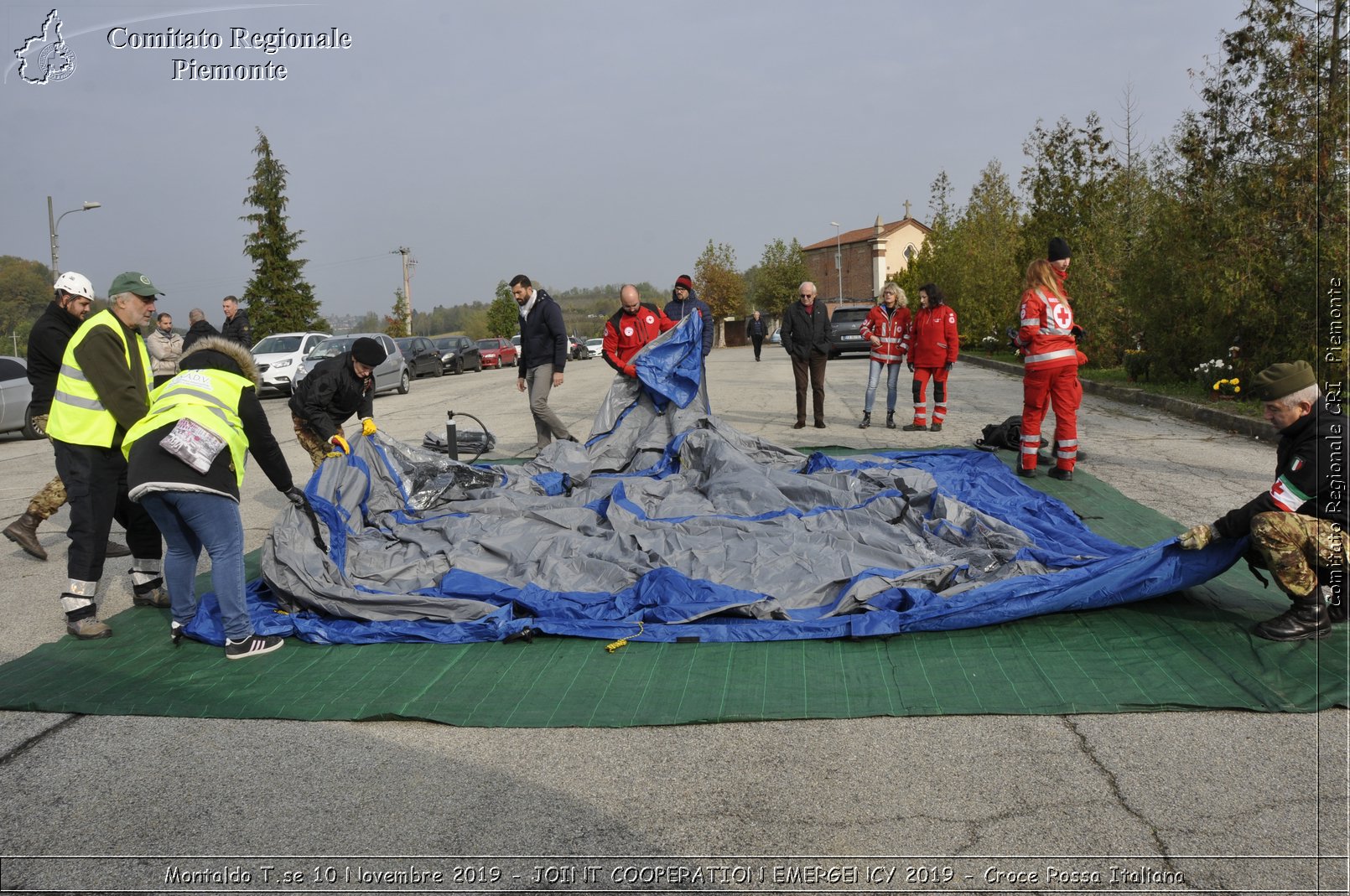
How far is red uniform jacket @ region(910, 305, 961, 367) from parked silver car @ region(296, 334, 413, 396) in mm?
13453

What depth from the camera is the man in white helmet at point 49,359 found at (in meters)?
6.40

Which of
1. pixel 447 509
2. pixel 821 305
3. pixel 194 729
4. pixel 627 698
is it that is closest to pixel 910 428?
pixel 821 305

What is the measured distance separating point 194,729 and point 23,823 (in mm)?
783

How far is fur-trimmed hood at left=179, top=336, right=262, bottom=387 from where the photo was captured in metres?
4.84

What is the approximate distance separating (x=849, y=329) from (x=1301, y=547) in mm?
24551

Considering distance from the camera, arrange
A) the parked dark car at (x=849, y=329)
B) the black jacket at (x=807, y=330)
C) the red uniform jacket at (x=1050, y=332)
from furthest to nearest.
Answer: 1. the parked dark car at (x=849, y=329)
2. the black jacket at (x=807, y=330)
3. the red uniform jacket at (x=1050, y=332)

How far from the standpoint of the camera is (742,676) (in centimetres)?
448

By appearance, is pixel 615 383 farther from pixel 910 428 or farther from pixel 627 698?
pixel 627 698

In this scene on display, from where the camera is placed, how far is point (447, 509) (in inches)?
273

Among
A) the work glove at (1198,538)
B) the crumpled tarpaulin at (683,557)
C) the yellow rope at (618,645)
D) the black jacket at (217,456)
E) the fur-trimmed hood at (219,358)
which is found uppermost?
the fur-trimmed hood at (219,358)

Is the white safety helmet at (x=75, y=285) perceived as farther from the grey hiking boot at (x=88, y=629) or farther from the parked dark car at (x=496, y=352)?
the parked dark car at (x=496, y=352)

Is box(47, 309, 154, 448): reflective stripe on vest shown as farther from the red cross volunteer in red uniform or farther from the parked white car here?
the parked white car

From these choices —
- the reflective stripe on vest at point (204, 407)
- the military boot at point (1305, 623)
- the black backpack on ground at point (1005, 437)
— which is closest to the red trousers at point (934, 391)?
the black backpack on ground at point (1005, 437)

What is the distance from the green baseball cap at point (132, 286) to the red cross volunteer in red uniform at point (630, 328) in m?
5.66
